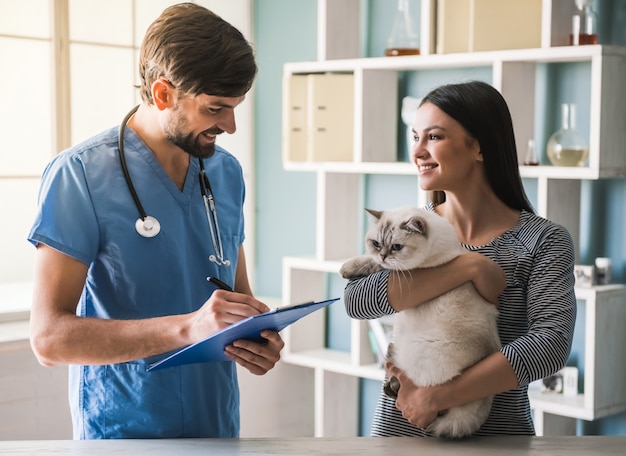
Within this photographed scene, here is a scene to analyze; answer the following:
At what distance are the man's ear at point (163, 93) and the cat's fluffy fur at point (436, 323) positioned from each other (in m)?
0.49

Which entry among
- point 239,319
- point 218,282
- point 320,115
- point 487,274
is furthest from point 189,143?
point 320,115

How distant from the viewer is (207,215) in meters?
1.88

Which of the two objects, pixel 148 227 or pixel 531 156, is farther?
pixel 531 156

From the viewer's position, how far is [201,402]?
1802mm

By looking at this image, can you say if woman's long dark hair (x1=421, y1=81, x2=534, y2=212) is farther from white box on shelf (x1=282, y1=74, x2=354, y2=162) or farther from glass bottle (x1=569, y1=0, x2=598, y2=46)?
white box on shelf (x1=282, y1=74, x2=354, y2=162)

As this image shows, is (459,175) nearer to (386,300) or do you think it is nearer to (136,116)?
(386,300)

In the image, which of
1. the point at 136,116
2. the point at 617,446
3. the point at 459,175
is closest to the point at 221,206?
the point at 136,116

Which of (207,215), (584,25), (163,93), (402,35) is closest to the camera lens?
(163,93)

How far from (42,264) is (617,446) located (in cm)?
111

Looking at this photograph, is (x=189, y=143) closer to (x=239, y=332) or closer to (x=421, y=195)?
(x=239, y=332)

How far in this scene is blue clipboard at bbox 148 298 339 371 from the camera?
145 centimetres

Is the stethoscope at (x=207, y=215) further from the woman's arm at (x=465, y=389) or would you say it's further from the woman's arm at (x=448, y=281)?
the woman's arm at (x=465, y=389)

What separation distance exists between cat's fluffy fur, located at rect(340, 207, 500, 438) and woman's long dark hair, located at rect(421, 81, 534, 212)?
15 cm

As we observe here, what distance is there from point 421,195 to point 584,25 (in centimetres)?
81
